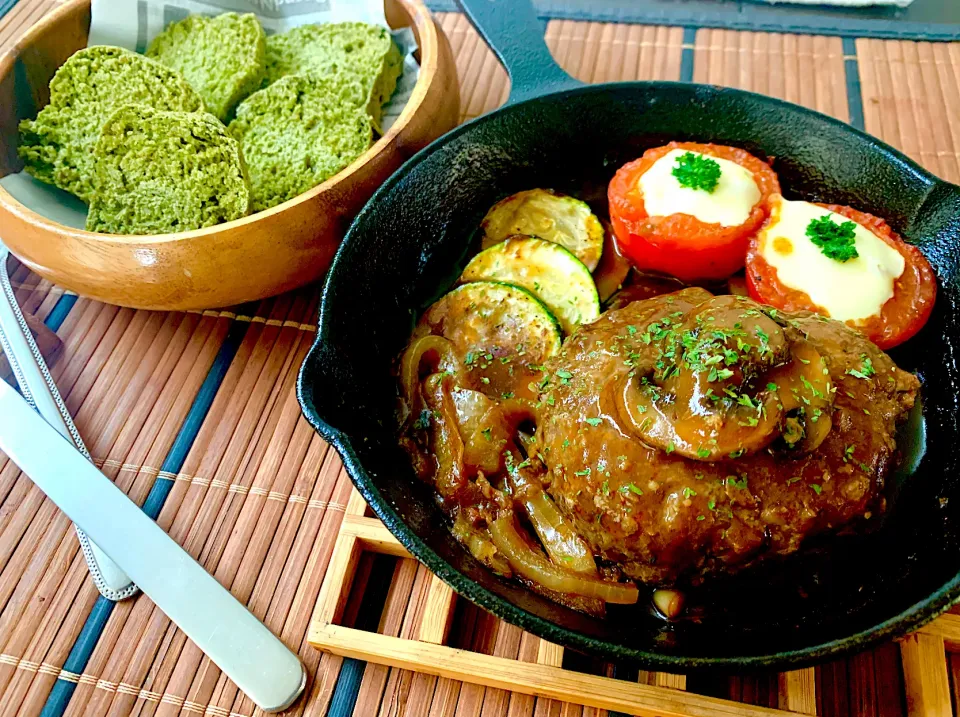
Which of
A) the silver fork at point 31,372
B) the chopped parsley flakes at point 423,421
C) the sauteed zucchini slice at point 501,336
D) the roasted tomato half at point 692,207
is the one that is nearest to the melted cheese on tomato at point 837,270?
the roasted tomato half at point 692,207

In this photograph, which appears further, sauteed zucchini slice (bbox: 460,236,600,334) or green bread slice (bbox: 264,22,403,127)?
green bread slice (bbox: 264,22,403,127)

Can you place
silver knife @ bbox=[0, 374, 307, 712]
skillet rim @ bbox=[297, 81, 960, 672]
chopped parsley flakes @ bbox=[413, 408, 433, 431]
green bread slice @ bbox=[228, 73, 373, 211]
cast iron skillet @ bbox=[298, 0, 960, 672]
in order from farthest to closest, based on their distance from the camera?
green bread slice @ bbox=[228, 73, 373, 211] → chopped parsley flakes @ bbox=[413, 408, 433, 431] → silver knife @ bbox=[0, 374, 307, 712] → cast iron skillet @ bbox=[298, 0, 960, 672] → skillet rim @ bbox=[297, 81, 960, 672]

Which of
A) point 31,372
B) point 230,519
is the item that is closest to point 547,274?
point 230,519

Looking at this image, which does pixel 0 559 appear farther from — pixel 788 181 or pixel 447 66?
pixel 788 181

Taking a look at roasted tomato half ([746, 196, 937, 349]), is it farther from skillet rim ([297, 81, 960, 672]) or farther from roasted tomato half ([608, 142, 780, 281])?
skillet rim ([297, 81, 960, 672])

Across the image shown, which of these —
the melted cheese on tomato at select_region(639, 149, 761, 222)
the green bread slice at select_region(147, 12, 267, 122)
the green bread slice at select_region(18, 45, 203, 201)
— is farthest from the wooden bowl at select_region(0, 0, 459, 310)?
the melted cheese on tomato at select_region(639, 149, 761, 222)

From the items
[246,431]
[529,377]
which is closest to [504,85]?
[529,377]
